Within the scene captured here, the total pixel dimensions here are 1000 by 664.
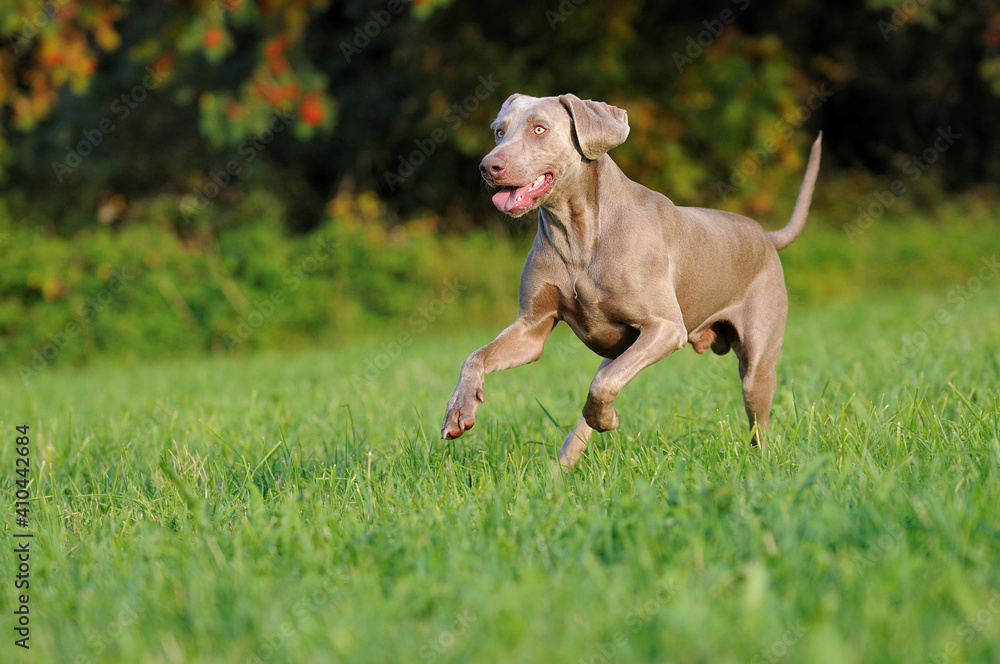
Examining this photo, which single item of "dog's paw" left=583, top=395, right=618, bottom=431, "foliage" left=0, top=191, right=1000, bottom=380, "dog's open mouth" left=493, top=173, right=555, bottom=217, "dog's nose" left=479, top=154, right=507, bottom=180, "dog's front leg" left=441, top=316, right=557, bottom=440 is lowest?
"foliage" left=0, top=191, right=1000, bottom=380

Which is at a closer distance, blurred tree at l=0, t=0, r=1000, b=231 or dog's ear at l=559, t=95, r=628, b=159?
dog's ear at l=559, t=95, r=628, b=159

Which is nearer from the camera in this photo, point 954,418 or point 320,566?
point 320,566

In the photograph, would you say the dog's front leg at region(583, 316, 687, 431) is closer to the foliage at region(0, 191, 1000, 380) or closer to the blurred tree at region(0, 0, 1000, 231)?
the blurred tree at region(0, 0, 1000, 231)

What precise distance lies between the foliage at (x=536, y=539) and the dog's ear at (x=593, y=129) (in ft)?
3.73

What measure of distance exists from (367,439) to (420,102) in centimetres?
1014

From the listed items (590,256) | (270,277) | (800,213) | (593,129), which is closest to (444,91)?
(270,277)

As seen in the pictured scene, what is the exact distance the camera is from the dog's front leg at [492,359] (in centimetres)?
344

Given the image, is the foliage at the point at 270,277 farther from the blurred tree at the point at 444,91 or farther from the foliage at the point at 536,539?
the foliage at the point at 536,539

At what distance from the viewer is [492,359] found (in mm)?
3691

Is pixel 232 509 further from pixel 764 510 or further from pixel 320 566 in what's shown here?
pixel 764 510

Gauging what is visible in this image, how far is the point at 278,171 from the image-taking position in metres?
15.1

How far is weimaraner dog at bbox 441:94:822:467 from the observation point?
3.51 metres

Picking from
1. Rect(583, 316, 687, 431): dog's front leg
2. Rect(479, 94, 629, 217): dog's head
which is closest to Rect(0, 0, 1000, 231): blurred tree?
Rect(479, 94, 629, 217): dog's head

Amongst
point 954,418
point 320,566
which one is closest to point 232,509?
point 320,566
